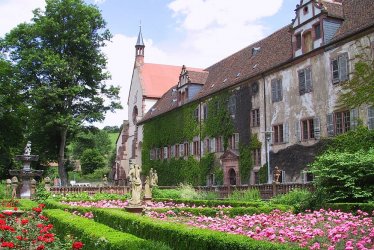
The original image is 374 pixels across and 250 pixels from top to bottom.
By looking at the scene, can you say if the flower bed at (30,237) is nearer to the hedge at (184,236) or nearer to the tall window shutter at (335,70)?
the hedge at (184,236)

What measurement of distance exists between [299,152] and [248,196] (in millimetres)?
6131

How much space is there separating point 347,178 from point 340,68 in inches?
395

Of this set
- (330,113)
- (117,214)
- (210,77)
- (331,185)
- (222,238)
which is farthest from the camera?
(210,77)

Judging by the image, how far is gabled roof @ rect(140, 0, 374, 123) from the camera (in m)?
24.4

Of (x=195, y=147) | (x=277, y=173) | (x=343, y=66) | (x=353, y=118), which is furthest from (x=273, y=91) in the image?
(x=195, y=147)

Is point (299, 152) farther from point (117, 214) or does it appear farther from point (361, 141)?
point (117, 214)

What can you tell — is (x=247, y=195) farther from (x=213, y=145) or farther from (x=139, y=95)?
(x=139, y=95)

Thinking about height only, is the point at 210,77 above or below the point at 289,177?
above

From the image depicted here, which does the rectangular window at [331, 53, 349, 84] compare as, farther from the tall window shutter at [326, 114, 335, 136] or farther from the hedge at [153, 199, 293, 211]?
the hedge at [153, 199, 293, 211]

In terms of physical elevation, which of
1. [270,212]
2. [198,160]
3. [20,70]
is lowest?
[270,212]

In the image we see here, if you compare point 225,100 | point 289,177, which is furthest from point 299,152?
point 225,100

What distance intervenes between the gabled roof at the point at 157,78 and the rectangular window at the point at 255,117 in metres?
25.3

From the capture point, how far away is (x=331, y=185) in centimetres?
1659

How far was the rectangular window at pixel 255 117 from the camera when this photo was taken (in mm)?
31000
